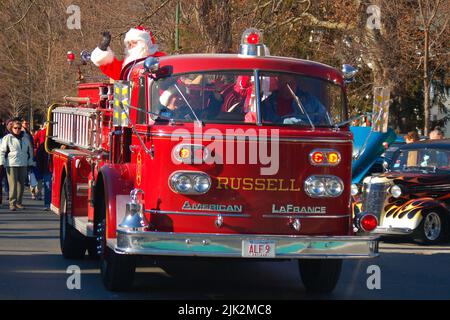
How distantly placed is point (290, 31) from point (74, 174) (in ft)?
65.0

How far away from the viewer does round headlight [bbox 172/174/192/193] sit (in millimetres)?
9105

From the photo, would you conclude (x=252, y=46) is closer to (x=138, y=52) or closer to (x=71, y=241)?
(x=138, y=52)

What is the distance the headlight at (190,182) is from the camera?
910cm

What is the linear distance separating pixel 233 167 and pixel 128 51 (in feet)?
11.3

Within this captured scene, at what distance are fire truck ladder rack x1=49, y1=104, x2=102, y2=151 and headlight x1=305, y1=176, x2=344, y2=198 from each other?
10.7 ft

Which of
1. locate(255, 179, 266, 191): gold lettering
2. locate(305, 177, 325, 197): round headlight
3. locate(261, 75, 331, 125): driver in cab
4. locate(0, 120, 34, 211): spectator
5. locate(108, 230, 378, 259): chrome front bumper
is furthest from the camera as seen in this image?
locate(0, 120, 34, 211): spectator

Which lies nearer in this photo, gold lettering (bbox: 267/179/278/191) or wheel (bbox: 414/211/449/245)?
gold lettering (bbox: 267/179/278/191)

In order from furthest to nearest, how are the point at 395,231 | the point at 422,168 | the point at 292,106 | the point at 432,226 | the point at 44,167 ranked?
the point at 44,167, the point at 422,168, the point at 432,226, the point at 395,231, the point at 292,106

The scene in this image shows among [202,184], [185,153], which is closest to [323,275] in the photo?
[202,184]

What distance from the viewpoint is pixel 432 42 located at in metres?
27.6

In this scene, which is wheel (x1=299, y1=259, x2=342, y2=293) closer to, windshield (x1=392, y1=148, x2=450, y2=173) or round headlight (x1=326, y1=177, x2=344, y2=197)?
round headlight (x1=326, y1=177, x2=344, y2=197)

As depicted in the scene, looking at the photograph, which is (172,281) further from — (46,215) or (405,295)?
(46,215)

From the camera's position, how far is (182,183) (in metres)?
9.12

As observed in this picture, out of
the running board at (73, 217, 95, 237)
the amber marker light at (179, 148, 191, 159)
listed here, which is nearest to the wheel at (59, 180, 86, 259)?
the running board at (73, 217, 95, 237)
